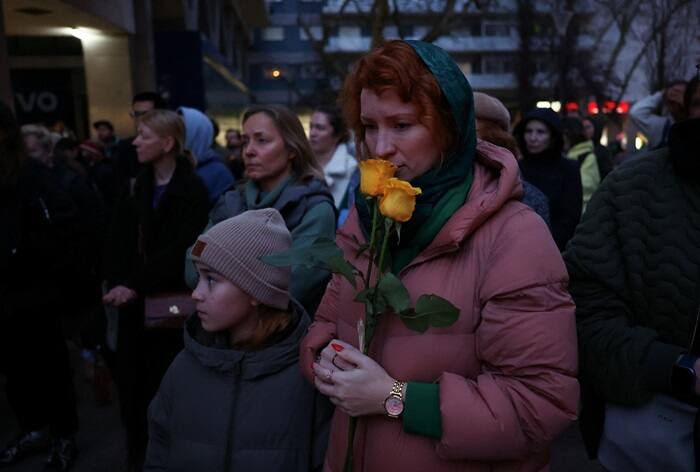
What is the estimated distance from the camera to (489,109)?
3221mm

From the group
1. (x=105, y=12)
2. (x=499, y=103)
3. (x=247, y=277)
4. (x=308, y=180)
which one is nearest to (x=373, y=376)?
(x=247, y=277)

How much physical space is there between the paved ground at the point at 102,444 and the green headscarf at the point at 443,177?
2.96m

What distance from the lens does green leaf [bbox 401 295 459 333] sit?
133cm

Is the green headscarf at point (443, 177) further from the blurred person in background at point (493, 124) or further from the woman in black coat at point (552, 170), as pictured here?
the woman in black coat at point (552, 170)

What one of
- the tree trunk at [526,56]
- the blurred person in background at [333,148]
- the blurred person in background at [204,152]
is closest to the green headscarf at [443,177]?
the blurred person in background at [204,152]

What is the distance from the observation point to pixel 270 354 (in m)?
2.10

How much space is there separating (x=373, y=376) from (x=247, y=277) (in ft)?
2.69

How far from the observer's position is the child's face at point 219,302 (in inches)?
85.7

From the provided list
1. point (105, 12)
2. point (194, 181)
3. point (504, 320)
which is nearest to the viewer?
point (504, 320)

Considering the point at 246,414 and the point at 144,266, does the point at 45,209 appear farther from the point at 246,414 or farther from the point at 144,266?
the point at 246,414

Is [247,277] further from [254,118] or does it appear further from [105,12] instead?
[105,12]

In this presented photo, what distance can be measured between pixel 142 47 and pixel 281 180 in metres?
11.4

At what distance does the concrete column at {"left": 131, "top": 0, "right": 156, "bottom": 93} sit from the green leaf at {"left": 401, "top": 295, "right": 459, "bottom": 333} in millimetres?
13049

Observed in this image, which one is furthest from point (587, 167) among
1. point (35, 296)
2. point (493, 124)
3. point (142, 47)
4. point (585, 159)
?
point (142, 47)
